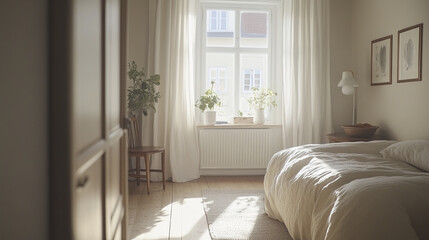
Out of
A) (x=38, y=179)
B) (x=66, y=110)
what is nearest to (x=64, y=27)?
(x=66, y=110)

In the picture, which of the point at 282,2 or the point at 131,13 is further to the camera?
the point at 282,2

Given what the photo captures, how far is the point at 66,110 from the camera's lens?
750mm

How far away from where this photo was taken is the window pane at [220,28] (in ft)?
17.2

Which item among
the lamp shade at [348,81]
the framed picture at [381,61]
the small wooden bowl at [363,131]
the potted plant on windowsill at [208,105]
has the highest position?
the framed picture at [381,61]

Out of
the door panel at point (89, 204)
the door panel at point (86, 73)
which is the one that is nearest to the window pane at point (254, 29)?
the door panel at point (86, 73)

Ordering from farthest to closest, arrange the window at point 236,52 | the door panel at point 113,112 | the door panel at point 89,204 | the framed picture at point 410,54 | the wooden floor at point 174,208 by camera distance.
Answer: the window at point 236,52 → the framed picture at point 410,54 → the wooden floor at point 174,208 → the door panel at point 113,112 → the door panel at point 89,204

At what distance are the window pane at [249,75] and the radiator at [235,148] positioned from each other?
0.42m

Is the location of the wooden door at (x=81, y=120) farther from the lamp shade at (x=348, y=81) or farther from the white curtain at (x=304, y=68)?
the white curtain at (x=304, y=68)

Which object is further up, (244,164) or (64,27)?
(64,27)

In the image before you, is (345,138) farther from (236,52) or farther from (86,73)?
(86,73)

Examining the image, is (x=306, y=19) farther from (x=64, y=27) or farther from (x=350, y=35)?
(x=64, y=27)

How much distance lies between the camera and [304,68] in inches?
199

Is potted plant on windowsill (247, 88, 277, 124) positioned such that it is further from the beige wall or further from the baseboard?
the beige wall

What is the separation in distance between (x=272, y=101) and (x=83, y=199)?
4482 mm
